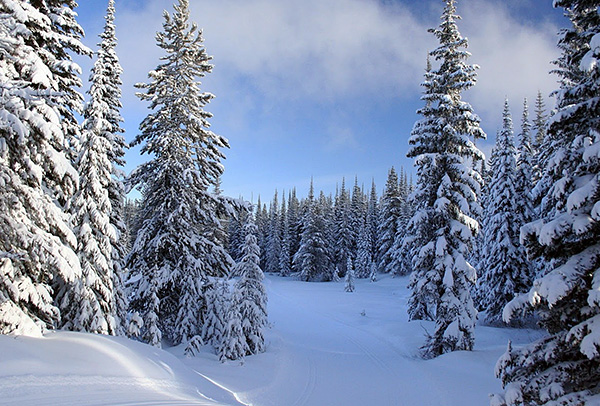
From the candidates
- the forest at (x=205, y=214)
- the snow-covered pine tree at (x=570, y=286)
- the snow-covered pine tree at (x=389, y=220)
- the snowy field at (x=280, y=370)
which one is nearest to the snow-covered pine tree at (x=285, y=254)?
the snow-covered pine tree at (x=389, y=220)

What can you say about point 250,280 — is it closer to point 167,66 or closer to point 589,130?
point 167,66

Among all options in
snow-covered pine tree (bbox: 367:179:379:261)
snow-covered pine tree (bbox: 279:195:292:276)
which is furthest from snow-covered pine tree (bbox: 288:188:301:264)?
snow-covered pine tree (bbox: 367:179:379:261)

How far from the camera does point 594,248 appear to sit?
5848 mm

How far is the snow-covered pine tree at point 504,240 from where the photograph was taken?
24625mm

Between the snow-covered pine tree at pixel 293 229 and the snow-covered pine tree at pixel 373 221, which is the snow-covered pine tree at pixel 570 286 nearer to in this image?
the snow-covered pine tree at pixel 373 221

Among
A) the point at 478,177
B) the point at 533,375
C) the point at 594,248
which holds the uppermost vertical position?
the point at 478,177

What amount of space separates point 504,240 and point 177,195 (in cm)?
2247

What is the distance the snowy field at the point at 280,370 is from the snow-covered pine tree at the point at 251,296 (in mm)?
891

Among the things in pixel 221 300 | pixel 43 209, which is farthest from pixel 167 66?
pixel 221 300

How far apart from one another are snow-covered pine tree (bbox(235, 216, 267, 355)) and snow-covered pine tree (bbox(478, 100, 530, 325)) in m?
16.9

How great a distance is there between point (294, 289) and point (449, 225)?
33504 mm

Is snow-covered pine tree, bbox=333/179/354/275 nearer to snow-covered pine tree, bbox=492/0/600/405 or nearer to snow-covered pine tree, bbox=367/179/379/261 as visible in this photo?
snow-covered pine tree, bbox=367/179/379/261

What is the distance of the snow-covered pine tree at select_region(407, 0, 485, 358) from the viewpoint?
1627 centimetres

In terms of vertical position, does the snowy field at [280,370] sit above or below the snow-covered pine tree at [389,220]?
below
